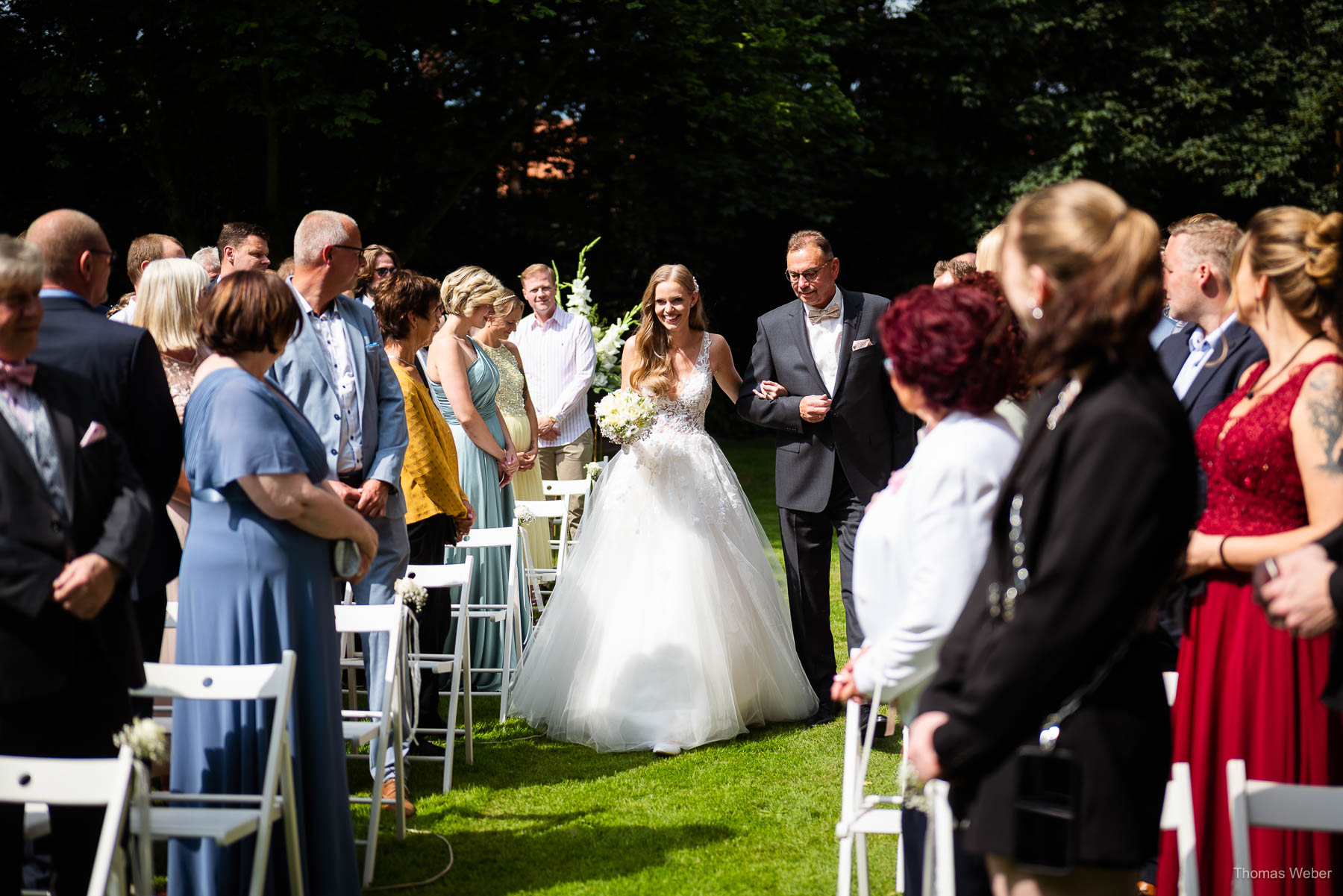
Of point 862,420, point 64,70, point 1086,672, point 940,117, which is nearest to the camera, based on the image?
point 1086,672

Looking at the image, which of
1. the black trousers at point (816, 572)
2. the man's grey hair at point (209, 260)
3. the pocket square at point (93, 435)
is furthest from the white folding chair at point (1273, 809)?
Result: the man's grey hair at point (209, 260)

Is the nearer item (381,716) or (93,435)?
(93,435)

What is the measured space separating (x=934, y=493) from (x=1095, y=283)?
0.56 metres

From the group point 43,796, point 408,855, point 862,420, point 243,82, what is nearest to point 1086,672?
point 43,796

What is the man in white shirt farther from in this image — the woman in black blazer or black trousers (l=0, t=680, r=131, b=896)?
the woman in black blazer

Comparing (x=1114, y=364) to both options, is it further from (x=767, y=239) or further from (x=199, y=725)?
(x=767, y=239)

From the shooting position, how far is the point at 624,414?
20.0 ft

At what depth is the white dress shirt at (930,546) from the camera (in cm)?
230

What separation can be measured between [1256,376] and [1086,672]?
1.62m

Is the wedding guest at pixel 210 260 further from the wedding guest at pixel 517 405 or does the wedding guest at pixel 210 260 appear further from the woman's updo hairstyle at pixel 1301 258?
the woman's updo hairstyle at pixel 1301 258

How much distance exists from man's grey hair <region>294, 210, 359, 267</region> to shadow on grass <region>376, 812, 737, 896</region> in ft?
7.59

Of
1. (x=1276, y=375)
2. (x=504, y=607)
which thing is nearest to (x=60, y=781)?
(x=1276, y=375)

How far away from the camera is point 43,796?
8.54 feet

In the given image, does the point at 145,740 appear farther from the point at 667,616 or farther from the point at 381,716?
the point at 667,616
